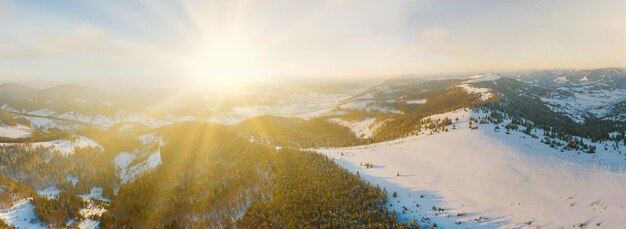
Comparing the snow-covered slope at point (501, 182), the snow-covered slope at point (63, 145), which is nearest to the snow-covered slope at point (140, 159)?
the snow-covered slope at point (63, 145)

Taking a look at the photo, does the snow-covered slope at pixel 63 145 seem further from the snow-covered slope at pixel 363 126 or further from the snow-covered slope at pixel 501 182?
the snow-covered slope at pixel 363 126

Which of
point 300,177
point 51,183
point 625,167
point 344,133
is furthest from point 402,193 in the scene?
point 344,133

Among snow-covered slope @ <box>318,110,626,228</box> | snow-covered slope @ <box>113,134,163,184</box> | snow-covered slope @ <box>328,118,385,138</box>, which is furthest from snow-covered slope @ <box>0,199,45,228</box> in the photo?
snow-covered slope @ <box>328,118,385,138</box>

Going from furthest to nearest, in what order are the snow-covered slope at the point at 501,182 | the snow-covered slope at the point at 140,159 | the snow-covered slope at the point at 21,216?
the snow-covered slope at the point at 140,159 → the snow-covered slope at the point at 21,216 → the snow-covered slope at the point at 501,182

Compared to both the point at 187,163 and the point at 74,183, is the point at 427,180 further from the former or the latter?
the point at 74,183

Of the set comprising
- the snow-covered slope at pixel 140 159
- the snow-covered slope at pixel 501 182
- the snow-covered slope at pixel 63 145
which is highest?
the snow-covered slope at pixel 501 182

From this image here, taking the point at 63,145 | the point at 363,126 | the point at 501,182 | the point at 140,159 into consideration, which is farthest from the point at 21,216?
the point at 363,126

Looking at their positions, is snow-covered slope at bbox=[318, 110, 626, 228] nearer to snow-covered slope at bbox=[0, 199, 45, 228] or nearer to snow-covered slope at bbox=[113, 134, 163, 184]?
snow-covered slope at bbox=[0, 199, 45, 228]

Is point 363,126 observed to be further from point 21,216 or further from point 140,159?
point 21,216

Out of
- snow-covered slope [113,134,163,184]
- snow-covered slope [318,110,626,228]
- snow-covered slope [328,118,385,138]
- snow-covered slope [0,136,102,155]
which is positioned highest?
snow-covered slope [318,110,626,228]
